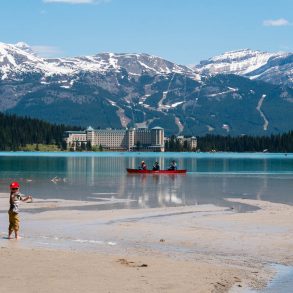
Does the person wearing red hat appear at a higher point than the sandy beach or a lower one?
higher

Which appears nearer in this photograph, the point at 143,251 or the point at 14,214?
the point at 143,251

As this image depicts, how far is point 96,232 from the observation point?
35.4 meters

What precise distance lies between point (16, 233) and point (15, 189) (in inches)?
83.4

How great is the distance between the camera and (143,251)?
94.6ft

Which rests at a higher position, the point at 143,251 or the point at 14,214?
the point at 14,214

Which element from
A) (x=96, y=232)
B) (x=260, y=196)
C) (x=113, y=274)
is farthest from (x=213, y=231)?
(x=260, y=196)

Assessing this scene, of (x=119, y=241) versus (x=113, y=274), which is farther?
(x=119, y=241)

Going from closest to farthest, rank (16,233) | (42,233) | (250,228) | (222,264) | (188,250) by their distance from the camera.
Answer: (222,264) → (188,250) → (16,233) → (42,233) → (250,228)

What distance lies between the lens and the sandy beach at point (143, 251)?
22188 millimetres

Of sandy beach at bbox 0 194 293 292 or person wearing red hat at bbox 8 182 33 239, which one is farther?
person wearing red hat at bbox 8 182 33 239

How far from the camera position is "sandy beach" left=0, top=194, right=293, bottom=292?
22.2 meters

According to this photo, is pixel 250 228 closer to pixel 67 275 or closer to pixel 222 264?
pixel 222 264

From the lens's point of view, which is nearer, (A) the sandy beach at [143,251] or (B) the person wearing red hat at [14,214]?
(A) the sandy beach at [143,251]

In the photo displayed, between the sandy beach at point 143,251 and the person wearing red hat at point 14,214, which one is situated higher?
the person wearing red hat at point 14,214
